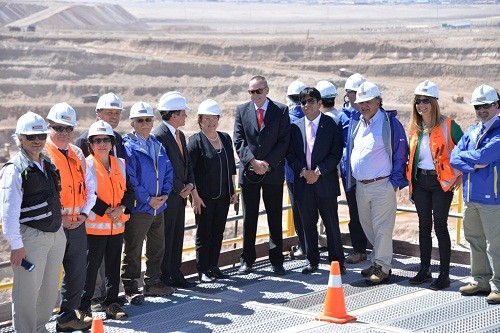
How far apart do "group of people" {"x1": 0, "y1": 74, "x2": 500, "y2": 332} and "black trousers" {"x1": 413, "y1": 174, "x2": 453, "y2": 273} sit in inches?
0.5

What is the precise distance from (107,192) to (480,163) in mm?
3567

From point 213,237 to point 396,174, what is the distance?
2134 mm

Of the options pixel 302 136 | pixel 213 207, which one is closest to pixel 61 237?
pixel 213 207

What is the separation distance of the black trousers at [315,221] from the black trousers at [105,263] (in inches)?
98.8

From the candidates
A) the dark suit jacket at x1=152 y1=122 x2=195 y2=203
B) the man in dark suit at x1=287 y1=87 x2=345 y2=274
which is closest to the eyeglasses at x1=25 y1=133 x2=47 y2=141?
the dark suit jacket at x1=152 y1=122 x2=195 y2=203

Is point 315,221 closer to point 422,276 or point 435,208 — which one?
point 422,276

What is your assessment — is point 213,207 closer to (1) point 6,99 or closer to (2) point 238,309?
(2) point 238,309

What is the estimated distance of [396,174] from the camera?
10.3 meters

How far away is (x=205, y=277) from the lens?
10570mm

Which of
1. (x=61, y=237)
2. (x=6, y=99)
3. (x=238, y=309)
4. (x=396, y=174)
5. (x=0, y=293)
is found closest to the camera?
(x=61, y=237)

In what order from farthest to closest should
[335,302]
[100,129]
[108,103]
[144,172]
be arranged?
[144,172] → [108,103] → [100,129] → [335,302]

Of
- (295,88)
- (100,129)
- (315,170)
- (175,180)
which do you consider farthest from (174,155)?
(295,88)

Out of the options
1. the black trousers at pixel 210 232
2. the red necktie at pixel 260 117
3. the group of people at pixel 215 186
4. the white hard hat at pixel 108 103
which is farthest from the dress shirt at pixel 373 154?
the white hard hat at pixel 108 103

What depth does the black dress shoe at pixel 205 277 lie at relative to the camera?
10.5m
